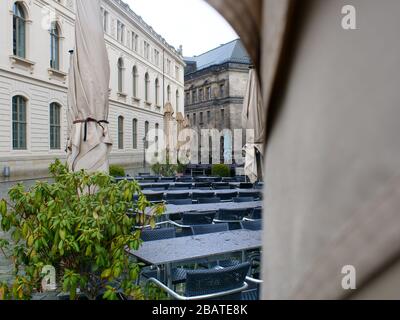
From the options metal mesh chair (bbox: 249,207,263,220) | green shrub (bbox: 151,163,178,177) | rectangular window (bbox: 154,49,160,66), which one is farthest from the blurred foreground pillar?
rectangular window (bbox: 154,49,160,66)

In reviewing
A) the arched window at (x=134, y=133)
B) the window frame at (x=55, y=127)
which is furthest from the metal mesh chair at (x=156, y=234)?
the arched window at (x=134, y=133)

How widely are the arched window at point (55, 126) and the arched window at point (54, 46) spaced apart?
7.46 feet

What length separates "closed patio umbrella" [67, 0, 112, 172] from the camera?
5078mm

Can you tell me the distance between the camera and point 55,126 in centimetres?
2017

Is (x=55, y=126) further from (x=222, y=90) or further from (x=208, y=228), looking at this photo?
(x=222, y=90)

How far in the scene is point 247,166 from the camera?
8.63 meters

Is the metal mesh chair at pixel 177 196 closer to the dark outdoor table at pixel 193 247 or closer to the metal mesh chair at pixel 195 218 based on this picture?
the metal mesh chair at pixel 195 218

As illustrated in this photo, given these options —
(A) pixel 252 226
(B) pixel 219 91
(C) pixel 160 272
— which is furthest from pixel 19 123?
(B) pixel 219 91

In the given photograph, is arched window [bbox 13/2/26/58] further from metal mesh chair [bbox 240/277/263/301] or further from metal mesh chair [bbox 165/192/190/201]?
metal mesh chair [bbox 240/277/263/301]

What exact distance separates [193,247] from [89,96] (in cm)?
289

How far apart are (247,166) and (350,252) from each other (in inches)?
325

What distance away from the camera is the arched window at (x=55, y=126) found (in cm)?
1992

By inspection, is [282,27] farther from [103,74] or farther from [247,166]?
[247,166]

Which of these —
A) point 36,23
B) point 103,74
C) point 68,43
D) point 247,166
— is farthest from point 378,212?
point 68,43
